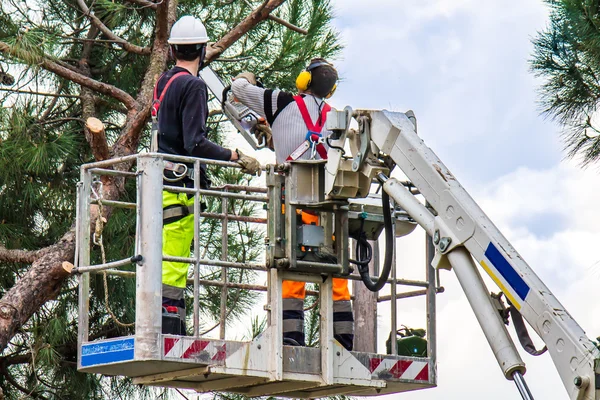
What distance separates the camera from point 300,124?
8.56 m

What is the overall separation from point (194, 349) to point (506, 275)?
6.02 feet

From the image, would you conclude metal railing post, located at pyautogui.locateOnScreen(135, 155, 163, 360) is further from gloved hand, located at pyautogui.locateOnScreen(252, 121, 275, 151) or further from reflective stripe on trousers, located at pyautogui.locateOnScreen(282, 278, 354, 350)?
gloved hand, located at pyautogui.locateOnScreen(252, 121, 275, 151)

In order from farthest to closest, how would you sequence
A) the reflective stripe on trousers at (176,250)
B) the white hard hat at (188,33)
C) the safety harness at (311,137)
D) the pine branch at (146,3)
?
the pine branch at (146,3) < the safety harness at (311,137) < the white hard hat at (188,33) < the reflective stripe on trousers at (176,250)

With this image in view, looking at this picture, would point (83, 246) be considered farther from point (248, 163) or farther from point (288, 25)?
point (288, 25)

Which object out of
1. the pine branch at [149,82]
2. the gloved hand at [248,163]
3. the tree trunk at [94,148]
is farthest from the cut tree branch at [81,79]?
the gloved hand at [248,163]

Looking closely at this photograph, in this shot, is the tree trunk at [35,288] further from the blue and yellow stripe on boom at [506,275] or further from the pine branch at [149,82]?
the blue and yellow stripe on boom at [506,275]

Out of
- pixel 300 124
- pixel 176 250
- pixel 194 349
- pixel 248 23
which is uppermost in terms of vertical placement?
pixel 248 23

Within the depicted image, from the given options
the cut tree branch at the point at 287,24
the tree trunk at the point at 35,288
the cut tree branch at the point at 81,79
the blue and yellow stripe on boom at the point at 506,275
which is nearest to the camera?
the blue and yellow stripe on boom at the point at 506,275

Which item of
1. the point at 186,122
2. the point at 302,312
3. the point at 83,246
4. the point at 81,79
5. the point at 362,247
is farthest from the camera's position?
the point at 81,79

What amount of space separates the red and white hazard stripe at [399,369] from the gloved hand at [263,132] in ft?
5.00

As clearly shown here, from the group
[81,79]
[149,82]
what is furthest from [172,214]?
[149,82]

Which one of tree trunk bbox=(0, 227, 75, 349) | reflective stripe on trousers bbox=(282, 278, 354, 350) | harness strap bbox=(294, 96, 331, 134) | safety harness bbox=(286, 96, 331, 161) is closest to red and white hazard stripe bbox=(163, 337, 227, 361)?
reflective stripe on trousers bbox=(282, 278, 354, 350)

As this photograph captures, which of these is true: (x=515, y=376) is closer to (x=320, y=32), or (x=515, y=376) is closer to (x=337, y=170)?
(x=337, y=170)

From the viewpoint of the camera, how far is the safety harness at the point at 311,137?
8.49m
